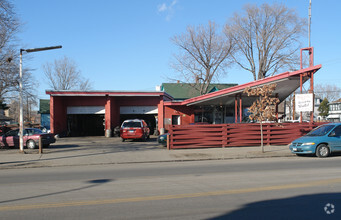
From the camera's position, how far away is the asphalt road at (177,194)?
5.55 meters

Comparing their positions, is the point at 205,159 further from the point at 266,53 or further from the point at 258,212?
the point at 266,53

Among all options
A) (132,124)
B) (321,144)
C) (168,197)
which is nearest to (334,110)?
(132,124)

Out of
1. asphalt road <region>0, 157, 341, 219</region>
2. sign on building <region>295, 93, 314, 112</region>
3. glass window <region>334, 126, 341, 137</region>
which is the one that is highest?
sign on building <region>295, 93, 314, 112</region>

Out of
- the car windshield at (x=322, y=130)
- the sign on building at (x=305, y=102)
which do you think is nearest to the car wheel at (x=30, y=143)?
the car windshield at (x=322, y=130)

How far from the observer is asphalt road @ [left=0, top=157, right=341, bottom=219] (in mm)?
5551

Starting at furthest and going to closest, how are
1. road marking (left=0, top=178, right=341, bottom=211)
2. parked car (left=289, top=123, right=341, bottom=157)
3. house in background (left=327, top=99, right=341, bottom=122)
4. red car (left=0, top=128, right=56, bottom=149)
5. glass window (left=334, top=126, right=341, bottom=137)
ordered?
1. house in background (left=327, top=99, right=341, bottom=122)
2. red car (left=0, top=128, right=56, bottom=149)
3. glass window (left=334, top=126, right=341, bottom=137)
4. parked car (left=289, top=123, right=341, bottom=157)
5. road marking (left=0, top=178, right=341, bottom=211)

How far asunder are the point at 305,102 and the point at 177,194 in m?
14.2

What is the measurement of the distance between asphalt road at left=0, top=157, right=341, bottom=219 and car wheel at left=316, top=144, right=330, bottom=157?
319 centimetres

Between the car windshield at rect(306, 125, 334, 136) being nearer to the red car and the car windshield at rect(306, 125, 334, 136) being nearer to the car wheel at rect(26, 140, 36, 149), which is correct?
the red car

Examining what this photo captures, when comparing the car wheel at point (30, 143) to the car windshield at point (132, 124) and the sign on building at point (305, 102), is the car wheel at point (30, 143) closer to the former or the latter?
the car windshield at point (132, 124)

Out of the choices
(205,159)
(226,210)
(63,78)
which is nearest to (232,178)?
(226,210)

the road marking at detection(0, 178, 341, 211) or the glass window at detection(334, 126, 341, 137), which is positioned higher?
the glass window at detection(334, 126, 341, 137)

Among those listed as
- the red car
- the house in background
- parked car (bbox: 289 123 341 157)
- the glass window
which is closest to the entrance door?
the red car

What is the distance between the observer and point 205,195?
6.80 m
